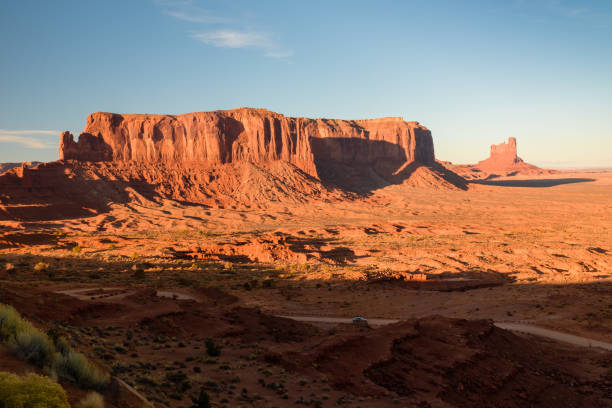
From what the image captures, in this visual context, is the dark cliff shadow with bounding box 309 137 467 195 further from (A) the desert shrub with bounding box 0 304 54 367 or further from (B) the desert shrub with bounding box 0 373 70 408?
(B) the desert shrub with bounding box 0 373 70 408

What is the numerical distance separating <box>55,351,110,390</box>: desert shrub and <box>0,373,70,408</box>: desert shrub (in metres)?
1.31

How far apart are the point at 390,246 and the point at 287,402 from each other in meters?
40.2

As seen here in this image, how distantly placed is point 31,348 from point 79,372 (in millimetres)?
919

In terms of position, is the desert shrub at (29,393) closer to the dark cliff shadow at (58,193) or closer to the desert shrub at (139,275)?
the desert shrub at (139,275)

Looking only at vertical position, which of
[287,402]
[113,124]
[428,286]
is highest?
[113,124]

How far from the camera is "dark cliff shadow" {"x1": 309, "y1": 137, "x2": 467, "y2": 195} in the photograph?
12119 centimetres

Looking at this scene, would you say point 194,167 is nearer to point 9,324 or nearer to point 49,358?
Answer: point 9,324

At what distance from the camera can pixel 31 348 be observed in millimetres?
7199

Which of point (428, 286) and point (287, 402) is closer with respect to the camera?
point (287, 402)

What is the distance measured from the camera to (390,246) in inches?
1939

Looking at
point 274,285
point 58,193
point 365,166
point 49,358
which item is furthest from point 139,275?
point 365,166

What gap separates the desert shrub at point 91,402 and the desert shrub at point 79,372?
71 centimetres

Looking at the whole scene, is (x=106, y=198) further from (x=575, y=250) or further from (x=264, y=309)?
(x=575, y=250)

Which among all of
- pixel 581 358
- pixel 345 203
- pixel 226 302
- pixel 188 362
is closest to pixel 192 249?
pixel 226 302
